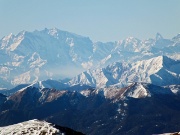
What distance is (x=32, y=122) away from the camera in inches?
7579

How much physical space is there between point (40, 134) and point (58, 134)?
23.5ft

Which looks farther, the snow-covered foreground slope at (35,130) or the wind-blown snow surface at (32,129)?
the wind-blown snow surface at (32,129)

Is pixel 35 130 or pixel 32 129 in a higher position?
pixel 32 129

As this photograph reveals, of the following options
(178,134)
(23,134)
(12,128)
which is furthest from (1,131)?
(178,134)

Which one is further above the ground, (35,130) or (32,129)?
(32,129)

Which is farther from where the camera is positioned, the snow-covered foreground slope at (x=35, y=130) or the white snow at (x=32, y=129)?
the white snow at (x=32, y=129)

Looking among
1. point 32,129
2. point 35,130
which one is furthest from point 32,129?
point 35,130

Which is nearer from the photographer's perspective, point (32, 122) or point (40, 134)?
point (40, 134)

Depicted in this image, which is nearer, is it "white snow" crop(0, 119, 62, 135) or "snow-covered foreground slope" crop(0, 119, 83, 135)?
"snow-covered foreground slope" crop(0, 119, 83, 135)

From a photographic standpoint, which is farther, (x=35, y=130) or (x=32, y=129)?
(x=32, y=129)

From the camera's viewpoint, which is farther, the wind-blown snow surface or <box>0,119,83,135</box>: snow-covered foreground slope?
the wind-blown snow surface

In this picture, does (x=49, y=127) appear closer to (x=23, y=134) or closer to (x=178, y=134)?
(x=23, y=134)

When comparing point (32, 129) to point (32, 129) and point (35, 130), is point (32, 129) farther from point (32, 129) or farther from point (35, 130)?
point (35, 130)

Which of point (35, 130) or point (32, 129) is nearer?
point (35, 130)
